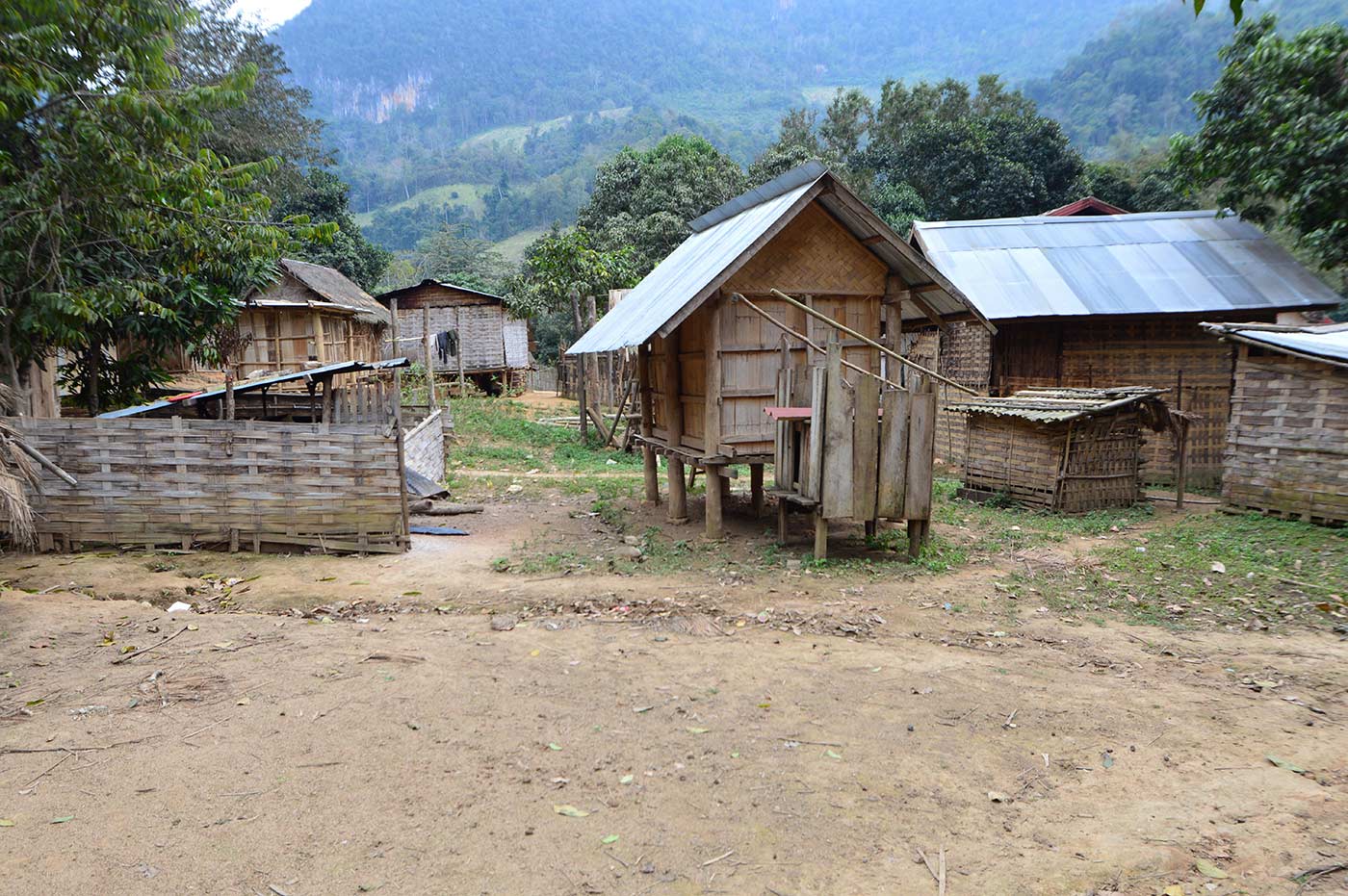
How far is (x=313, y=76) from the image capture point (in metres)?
160

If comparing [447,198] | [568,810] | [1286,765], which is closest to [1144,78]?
[447,198]

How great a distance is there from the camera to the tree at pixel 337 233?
3159 centimetres

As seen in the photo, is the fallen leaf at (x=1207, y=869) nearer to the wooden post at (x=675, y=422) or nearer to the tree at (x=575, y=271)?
the wooden post at (x=675, y=422)

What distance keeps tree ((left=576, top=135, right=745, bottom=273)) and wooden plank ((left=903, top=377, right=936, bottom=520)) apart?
2202 cm

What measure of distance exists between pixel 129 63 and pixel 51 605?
5562mm

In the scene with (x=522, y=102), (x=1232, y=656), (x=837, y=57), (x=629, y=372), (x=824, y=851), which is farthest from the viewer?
(x=837, y=57)

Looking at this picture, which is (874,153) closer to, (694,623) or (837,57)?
(694,623)

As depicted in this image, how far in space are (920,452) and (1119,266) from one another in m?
10.7

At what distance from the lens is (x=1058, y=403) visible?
1141 centimetres

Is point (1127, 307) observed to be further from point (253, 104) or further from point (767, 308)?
point (253, 104)

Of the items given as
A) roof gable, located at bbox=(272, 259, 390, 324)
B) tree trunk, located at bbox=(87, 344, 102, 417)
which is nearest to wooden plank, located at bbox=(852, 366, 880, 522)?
tree trunk, located at bbox=(87, 344, 102, 417)

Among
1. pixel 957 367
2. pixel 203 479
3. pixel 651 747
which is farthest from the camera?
pixel 957 367

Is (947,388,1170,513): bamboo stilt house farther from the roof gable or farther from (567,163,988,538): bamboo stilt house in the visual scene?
the roof gable

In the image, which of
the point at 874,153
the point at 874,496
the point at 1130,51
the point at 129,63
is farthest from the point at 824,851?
the point at 1130,51
